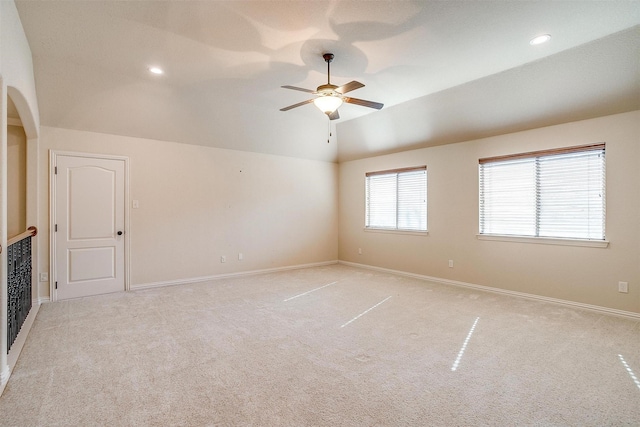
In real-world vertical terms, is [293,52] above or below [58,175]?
above

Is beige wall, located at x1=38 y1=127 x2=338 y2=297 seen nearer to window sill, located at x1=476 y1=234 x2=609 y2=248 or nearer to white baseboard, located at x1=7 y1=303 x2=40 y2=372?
white baseboard, located at x1=7 y1=303 x2=40 y2=372

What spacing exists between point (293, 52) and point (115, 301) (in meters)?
3.96

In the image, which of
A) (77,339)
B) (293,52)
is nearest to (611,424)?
(293,52)

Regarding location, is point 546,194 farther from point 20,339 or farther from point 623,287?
point 20,339

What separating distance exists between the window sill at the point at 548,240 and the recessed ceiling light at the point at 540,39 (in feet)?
8.21

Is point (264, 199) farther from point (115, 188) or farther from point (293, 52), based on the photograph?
point (293, 52)

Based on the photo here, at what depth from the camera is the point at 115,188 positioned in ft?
15.5

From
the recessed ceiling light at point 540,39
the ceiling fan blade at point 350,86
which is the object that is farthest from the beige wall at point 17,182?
the recessed ceiling light at point 540,39

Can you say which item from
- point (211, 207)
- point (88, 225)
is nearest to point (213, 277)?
point (211, 207)

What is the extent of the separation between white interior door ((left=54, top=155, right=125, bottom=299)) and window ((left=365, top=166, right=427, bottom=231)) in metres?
4.55

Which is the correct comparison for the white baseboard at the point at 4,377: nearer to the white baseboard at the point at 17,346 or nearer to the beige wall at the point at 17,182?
the white baseboard at the point at 17,346

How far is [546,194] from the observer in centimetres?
429

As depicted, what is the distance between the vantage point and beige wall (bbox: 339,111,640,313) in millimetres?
3621

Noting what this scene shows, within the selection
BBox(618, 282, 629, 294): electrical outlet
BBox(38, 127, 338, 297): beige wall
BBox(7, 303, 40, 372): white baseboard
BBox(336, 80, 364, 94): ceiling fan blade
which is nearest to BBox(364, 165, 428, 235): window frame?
BBox(38, 127, 338, 297): beige wall
